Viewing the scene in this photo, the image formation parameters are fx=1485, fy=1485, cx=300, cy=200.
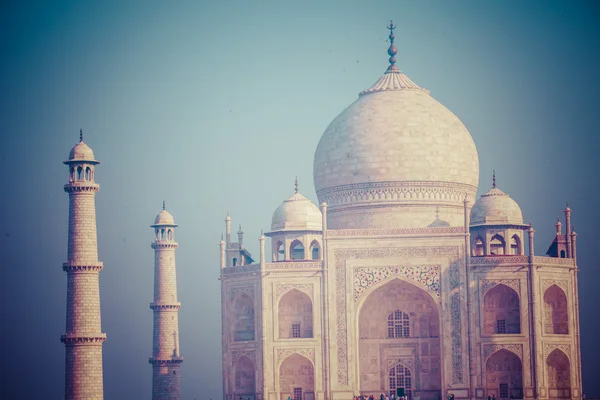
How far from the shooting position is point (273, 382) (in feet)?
128

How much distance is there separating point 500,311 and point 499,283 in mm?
949

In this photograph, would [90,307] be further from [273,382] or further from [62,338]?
[273,382]

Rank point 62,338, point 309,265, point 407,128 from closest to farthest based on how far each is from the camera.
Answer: point 62,338
point 309,265
point 407,128

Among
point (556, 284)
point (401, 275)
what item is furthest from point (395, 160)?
point (556, 284)

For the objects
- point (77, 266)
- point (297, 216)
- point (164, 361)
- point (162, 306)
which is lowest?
point (164, 361)

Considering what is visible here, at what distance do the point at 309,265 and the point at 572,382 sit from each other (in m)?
7.66

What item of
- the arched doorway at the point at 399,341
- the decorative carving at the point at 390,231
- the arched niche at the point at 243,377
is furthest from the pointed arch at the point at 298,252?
the arched niche at the point at 243,377

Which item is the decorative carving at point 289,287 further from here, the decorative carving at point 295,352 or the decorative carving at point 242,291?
the decorative carving at point 295,352

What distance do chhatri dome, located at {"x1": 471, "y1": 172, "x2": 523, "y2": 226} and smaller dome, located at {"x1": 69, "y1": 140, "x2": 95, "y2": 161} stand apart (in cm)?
1076

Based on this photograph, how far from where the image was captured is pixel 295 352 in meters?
39.3

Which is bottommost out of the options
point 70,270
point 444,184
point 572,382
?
point 572,382

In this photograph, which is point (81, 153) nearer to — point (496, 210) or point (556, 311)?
point (496, 210)

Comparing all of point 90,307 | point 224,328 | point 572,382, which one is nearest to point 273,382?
point 224,328

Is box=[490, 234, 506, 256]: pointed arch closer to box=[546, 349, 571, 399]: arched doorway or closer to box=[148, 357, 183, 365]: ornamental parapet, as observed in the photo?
box=[546, 349, 571, 399]: arched doorway
